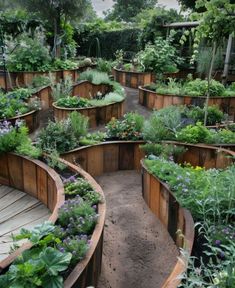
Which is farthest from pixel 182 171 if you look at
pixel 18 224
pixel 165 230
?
pixel 18 224

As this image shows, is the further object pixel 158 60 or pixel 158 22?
pixel 158 22

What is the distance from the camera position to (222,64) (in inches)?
402

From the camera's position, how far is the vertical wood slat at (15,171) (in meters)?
3.82

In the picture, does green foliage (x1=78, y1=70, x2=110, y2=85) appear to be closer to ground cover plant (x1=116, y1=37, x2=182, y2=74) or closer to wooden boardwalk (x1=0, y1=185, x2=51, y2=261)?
ground cover plant (x1=116, y1=37, x2=182, y2=74)

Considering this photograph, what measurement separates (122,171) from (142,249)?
174 centimetres

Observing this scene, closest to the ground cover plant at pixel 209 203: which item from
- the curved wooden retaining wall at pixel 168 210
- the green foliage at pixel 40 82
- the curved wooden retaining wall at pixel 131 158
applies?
the curved wooden retaining wall at pixel 168 210

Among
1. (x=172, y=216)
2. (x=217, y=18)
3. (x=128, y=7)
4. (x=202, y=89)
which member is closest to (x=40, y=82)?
(x=202, y=89)

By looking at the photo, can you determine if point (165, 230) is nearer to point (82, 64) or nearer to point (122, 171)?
point (122, 171)

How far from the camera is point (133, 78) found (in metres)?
9.59

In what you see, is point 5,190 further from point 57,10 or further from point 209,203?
point 57,10

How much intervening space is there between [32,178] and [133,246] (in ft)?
4.71

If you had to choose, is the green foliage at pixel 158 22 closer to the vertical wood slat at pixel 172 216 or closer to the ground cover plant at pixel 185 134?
the ground cover plant at pixel 185 134

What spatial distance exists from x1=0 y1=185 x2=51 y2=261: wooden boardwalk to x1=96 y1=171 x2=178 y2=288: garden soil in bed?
2.39 feet

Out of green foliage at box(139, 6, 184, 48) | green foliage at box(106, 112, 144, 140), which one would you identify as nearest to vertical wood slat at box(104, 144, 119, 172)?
green foliage at box(106, 112, 144, 140)
